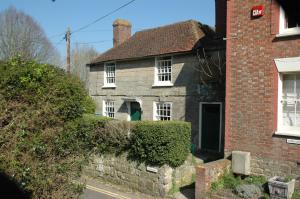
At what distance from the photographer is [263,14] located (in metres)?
11.0

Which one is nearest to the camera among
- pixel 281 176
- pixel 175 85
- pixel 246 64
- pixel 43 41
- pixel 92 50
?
pixel 281 176

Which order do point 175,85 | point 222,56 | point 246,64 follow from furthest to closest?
point 175,85 → point 222,56 → point 246,64

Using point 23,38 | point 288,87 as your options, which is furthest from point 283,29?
point 23,38

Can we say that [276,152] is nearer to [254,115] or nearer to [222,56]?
[254,115]

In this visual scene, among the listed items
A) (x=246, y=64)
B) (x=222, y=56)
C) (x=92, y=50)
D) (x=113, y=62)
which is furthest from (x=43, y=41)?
(x=246, y=64)

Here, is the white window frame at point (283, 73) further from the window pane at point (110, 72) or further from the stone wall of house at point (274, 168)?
the window pane at point (110, 72)

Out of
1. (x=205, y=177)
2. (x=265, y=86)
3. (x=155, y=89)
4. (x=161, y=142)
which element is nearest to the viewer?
(x=205, y=177)

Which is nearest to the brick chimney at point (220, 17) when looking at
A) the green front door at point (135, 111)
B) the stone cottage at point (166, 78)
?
the stone cottage at point (166, 78)

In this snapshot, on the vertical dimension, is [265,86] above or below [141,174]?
above

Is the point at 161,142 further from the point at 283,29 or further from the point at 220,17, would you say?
the point at 220,17

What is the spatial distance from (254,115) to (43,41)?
31395mm

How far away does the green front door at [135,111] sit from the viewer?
21584 millimetres

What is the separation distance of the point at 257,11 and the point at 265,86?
7.96ft

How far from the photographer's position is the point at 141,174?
39.9 ft
